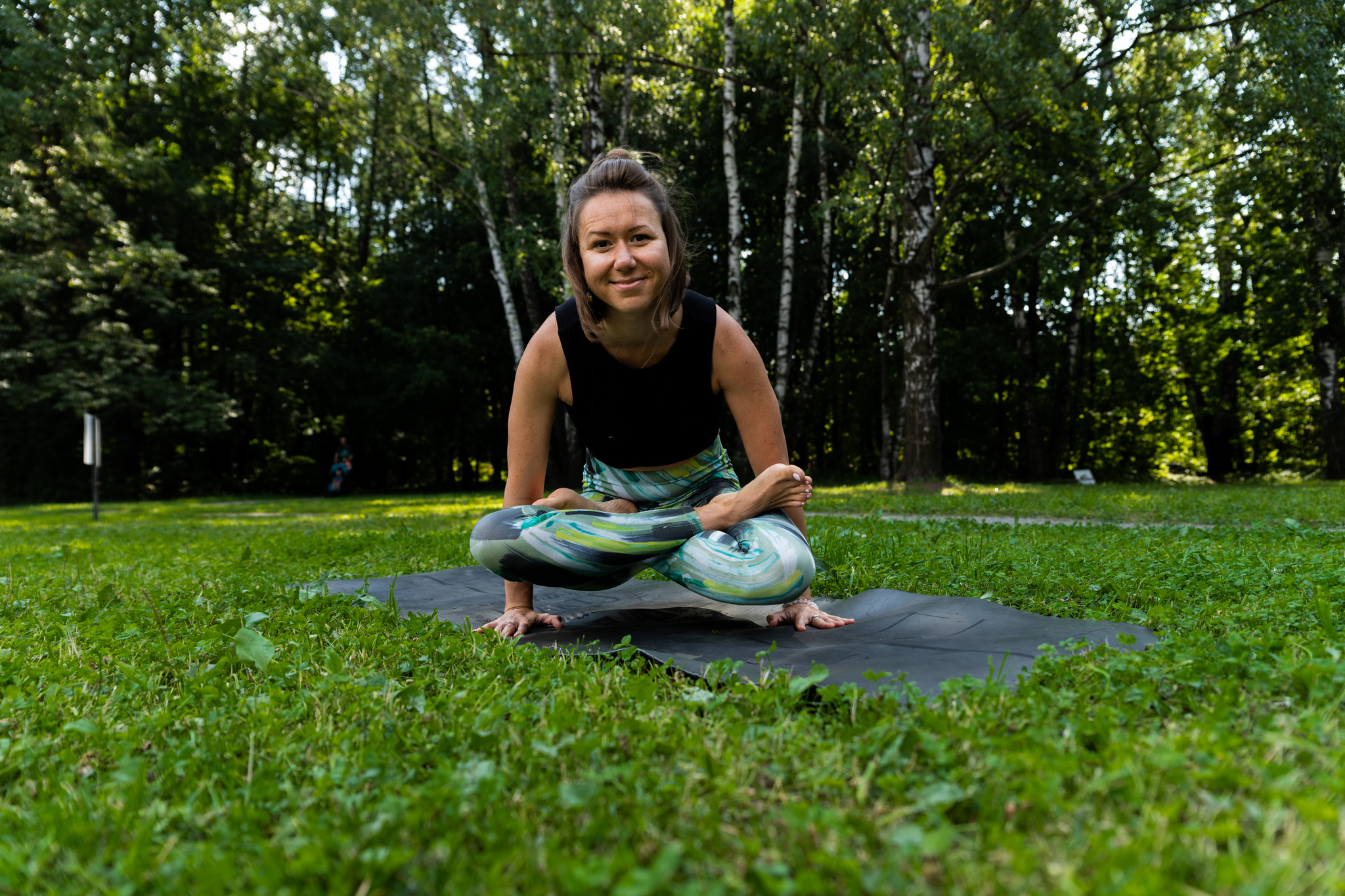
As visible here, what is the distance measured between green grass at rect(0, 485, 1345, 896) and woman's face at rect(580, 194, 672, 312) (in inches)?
48.5

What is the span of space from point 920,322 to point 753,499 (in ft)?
32.5

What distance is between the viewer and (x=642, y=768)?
1407mm

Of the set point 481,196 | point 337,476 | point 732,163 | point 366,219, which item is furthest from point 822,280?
point 366,219

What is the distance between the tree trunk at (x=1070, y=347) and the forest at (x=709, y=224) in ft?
0.45

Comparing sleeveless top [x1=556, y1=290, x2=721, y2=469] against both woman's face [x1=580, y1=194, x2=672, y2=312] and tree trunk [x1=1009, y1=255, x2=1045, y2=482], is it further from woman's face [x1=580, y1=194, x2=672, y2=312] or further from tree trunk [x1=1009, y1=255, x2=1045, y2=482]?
tree trunk [x1=1009, y1=255, x2=1045, y2=482]

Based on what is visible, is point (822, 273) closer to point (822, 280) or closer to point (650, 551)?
point (822, 280)

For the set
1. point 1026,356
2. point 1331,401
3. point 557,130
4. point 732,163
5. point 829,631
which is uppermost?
point 557,130

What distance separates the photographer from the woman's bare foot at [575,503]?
277 centimetres

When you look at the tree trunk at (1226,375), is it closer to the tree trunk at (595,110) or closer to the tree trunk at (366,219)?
the tree trunk at (595,110)

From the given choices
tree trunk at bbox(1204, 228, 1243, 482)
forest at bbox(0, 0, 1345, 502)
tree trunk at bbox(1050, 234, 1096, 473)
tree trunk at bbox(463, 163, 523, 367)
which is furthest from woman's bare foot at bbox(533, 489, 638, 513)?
tree trunk at bbox(1204, 228, 1243, 482)

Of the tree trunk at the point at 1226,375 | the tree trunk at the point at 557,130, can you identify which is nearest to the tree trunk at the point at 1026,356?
the tree trunk at the point at 1226,375

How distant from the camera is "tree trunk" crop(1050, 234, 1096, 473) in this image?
618 inches

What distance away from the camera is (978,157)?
10.2 m

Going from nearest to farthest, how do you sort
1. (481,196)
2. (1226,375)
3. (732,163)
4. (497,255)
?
(732,163), (481,196), (497,255), (1226,375)
